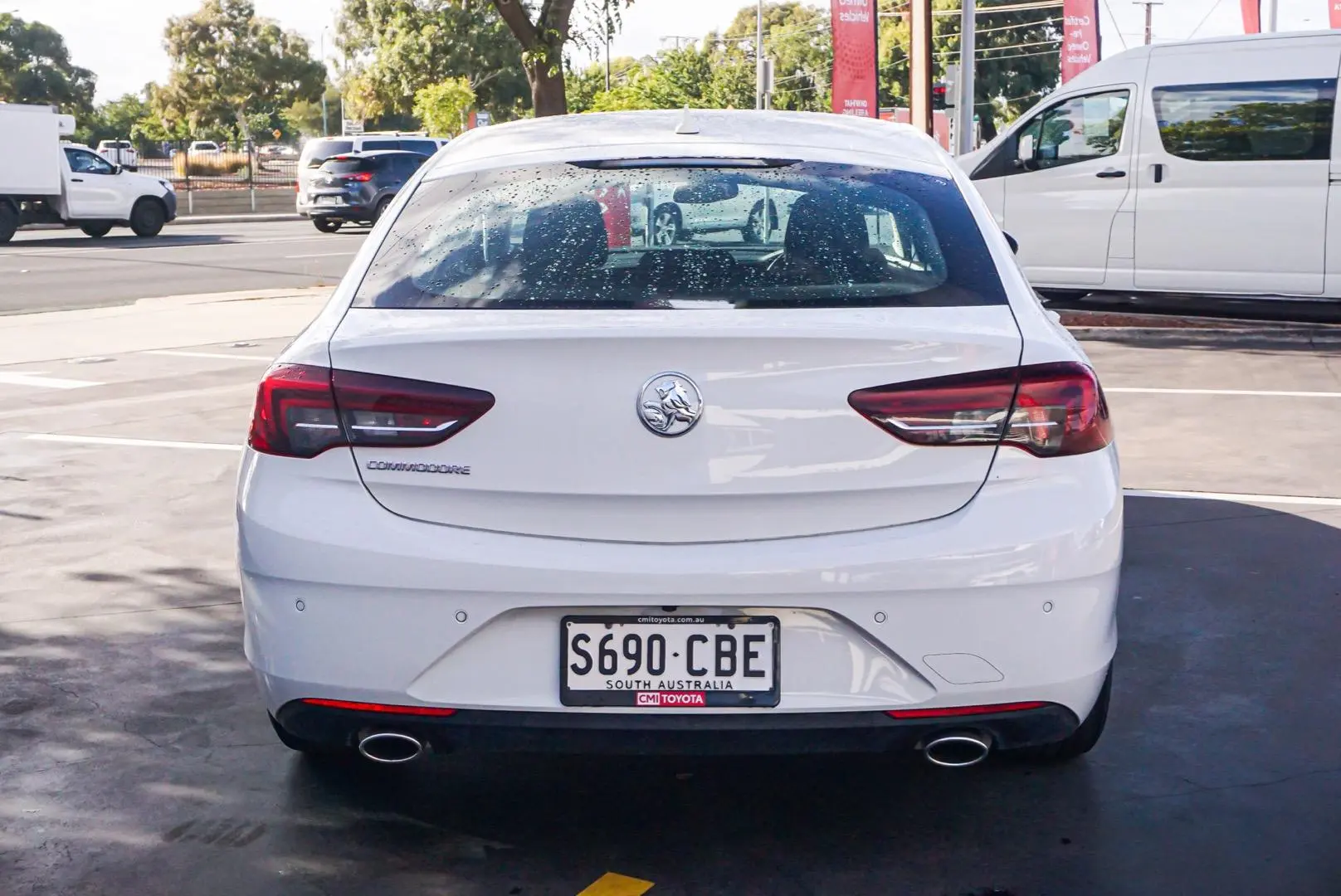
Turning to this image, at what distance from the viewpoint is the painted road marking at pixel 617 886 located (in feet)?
11.0

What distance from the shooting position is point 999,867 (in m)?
3.46

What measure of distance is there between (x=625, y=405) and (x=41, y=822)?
1.75 metres

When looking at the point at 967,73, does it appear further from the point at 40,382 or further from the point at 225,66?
the point at 225,66

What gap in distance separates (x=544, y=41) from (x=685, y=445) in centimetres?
1380

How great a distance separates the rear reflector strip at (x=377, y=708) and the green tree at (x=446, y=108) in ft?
161

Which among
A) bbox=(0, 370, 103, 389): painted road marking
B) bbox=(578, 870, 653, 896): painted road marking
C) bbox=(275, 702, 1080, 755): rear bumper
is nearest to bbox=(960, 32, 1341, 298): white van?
bbox=(0, 370, 103, 389): painted road marking

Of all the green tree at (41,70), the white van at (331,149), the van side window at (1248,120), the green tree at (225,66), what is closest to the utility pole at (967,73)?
the van side window at (1248,120)

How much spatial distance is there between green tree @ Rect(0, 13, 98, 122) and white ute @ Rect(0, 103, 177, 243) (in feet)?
231

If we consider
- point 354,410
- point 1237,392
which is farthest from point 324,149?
point 354,410

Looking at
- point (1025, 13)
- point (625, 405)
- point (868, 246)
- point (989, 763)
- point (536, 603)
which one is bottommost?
point (989, 763)

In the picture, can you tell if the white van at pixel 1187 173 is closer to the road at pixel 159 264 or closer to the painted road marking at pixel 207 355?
the painted road marking at pixel 207 355

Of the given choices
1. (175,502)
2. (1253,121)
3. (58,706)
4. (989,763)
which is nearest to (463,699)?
(989,763)

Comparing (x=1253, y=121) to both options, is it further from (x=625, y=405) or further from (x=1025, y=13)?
(x=1025, y=13)

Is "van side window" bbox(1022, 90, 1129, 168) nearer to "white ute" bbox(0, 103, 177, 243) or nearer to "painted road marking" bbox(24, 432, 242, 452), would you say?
"painted road marking" bbox(24, 432, 242, 452)
